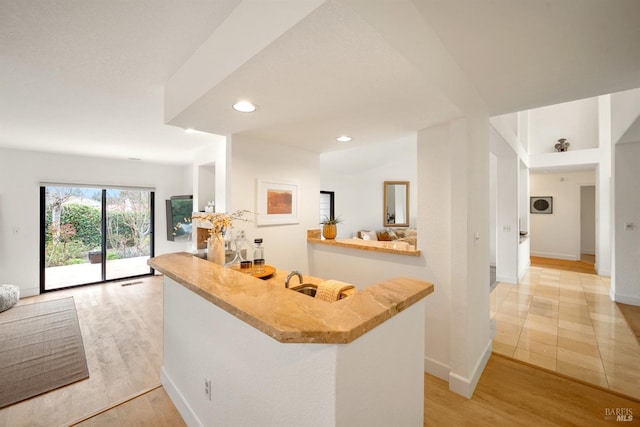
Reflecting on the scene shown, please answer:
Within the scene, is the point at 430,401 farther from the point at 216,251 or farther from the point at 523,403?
the point at 216,251

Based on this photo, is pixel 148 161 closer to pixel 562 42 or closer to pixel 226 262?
pixel 226 262

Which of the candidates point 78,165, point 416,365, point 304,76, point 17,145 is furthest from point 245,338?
point 78,165

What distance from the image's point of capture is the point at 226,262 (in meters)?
2.15

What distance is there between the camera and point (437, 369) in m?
2.23

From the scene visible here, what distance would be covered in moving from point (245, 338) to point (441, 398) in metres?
1.70

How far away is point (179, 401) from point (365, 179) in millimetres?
6218

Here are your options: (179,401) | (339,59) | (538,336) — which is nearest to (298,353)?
(339,59)

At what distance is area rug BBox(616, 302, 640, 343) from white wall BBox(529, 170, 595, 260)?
13.1 ft

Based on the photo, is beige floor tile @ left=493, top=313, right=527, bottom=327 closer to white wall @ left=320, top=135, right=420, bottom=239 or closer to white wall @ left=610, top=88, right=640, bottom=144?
white wall @ left=610, top=88, right=640, bottom=144

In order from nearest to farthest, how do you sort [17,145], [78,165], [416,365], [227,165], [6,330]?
[416,365]
[227,165]
[6,330]
[17,145]
[78,165]

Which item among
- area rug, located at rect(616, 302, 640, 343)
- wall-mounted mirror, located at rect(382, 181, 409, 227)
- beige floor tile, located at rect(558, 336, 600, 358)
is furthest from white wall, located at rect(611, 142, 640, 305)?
wall-mounted mirror, located at rect(382, 181, 409, 227)

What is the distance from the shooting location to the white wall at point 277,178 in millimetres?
2561

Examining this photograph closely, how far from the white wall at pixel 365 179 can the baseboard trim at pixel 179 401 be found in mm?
4439

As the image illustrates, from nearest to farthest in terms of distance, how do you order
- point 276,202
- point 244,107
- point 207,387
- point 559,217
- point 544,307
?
point 207,387 → point 244,107 → point 276,202 → point 544,307 → point 559,217
